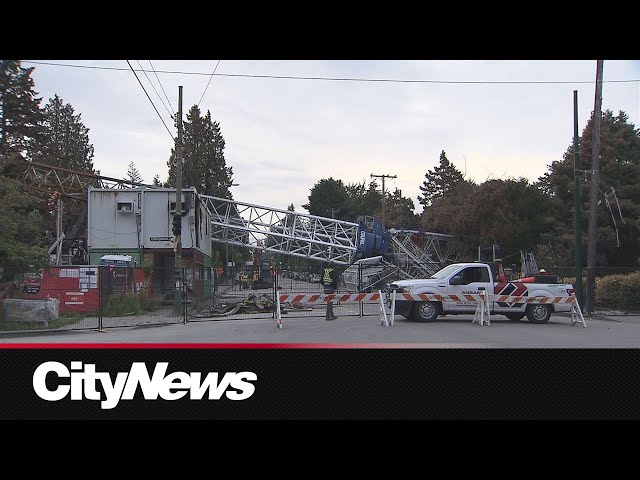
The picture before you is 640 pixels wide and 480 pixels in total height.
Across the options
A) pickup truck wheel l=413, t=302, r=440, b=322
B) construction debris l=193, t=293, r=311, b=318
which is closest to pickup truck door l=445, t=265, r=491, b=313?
pickup truck wheel l=413, t=302, r=440, b=322

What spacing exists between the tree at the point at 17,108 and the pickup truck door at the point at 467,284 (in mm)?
8216

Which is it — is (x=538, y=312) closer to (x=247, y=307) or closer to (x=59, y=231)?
(x=247, y=307)

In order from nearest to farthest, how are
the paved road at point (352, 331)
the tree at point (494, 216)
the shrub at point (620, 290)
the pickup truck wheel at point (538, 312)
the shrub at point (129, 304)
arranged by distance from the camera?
the paved road at point (352, 331) < the pickup truck wheel at point (538, 312) < the shrub at point (129, 304) < the shrub at point (620, 290) < the tree at point (494, 216)

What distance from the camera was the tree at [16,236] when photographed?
1142 centimetres

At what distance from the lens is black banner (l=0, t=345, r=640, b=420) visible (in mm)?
3201

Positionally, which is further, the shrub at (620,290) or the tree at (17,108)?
the shrub at (620,290)

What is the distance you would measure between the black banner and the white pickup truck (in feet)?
27.1

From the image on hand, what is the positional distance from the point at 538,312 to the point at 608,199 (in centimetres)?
1165

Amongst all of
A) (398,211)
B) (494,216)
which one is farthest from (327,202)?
(398,211)

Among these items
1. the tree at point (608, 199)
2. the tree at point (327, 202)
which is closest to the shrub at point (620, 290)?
the tree at point (608, 199)

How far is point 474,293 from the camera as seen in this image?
11.7m

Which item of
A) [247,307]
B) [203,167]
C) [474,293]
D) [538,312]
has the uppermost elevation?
[203,167]

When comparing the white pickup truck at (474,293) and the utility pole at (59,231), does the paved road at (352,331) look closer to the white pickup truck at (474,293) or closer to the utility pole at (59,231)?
the white pickup truck at (474,293)
